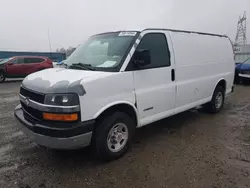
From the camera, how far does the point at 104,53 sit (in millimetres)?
3781

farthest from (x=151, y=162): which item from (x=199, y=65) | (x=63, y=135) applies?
(x=199, y=65)

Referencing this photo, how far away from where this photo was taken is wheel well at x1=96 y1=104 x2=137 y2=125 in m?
3.29

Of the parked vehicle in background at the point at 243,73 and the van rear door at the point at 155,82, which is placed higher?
the van rear door at the point at 155,82

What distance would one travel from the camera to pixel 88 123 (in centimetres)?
302

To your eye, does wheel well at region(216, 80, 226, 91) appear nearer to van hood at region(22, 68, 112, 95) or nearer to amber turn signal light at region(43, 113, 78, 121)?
van hood at region(22, 68, 112, 95)

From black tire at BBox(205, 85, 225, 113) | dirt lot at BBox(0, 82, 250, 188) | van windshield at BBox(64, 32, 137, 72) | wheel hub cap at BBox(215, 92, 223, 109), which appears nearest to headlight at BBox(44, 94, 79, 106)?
van windshield at BBox(64, 32, 137, 72)

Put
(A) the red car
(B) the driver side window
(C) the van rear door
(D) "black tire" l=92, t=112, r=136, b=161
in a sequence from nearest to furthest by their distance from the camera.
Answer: (D) "black tire" l=92, t=112, r=136, b=161 < (C) the van rear door < (A) the red car < (B) the driver side window

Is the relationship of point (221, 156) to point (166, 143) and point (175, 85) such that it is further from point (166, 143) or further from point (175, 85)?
point (175, 85)

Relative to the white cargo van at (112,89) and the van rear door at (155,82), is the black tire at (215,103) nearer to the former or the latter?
the white cargo van at (112,89)

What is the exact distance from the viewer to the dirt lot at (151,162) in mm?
2980

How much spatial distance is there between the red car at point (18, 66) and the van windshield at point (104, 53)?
487 inches

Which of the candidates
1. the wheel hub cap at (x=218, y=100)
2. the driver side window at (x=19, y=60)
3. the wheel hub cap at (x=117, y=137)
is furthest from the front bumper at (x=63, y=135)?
the driver side window at (x=19, y=60)

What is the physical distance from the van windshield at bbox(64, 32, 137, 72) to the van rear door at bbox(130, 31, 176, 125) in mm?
276

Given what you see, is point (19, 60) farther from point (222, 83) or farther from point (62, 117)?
point (62, 117)
